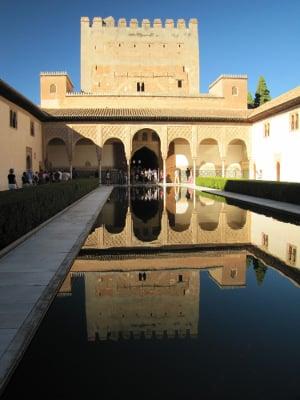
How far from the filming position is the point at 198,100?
34844 millimetres

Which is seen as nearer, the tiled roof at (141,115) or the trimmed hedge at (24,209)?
the trimmed hedge at (24,209)

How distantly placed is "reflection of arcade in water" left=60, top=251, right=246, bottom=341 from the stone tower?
3438 centimetres

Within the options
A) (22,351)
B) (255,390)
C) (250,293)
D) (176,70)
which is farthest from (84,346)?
(176,70)

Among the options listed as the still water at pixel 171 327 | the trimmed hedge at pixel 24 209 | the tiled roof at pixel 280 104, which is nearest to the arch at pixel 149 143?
the tiled roof at pixel 280 104

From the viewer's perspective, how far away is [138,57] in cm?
3975

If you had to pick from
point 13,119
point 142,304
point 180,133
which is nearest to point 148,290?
point 142,304

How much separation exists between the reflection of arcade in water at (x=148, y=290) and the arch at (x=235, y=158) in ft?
88.5

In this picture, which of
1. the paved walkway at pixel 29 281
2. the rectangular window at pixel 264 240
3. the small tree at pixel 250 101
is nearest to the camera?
the paved walkway at pixel 29 281

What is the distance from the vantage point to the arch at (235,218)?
10344mm

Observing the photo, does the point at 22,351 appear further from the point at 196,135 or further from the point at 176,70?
the point at 176,70

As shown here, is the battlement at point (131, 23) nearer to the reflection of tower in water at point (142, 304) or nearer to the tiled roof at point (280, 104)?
Answer: the tiled roof at point (280, 104)

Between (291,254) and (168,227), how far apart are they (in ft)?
12.6

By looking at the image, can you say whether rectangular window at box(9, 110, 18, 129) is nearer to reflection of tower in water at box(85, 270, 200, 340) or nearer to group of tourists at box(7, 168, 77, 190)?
group of tourists at box(7, 168, 77, 190)

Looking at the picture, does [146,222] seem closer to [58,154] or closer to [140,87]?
[58,154]
